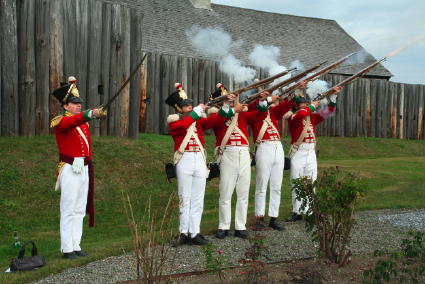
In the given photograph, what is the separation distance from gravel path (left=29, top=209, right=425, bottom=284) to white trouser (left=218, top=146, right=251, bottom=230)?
0.26 metres

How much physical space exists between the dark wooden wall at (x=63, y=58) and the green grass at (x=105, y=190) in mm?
453

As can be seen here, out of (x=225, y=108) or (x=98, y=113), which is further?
(x=225, y=108)

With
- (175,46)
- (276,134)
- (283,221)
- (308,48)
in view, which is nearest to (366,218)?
(283,221)

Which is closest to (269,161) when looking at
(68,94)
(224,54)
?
(68,94)

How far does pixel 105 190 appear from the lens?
1037 cm

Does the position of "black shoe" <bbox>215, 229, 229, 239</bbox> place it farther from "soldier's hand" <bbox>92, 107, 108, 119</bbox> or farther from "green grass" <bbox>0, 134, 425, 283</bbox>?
"soldier's hand" <bbox>92, 107, 108, 119</bbox>

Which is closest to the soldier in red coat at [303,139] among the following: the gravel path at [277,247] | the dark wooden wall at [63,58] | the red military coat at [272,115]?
the red military coat at [272,115]

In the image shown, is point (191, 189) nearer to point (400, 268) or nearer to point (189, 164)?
point (189, 164)

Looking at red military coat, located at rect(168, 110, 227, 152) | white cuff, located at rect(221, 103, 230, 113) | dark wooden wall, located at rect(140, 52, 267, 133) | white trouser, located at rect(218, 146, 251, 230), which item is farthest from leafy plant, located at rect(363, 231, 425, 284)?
dark wooden wall, located at rect(140, 52, 267, 133)

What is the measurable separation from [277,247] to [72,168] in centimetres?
259

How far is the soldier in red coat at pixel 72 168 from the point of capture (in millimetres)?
6828

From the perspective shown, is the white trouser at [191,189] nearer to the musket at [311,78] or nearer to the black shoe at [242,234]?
the black shoe at [242,234]

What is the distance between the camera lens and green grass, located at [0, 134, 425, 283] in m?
7.83

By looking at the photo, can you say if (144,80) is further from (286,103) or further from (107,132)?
(286,103)
